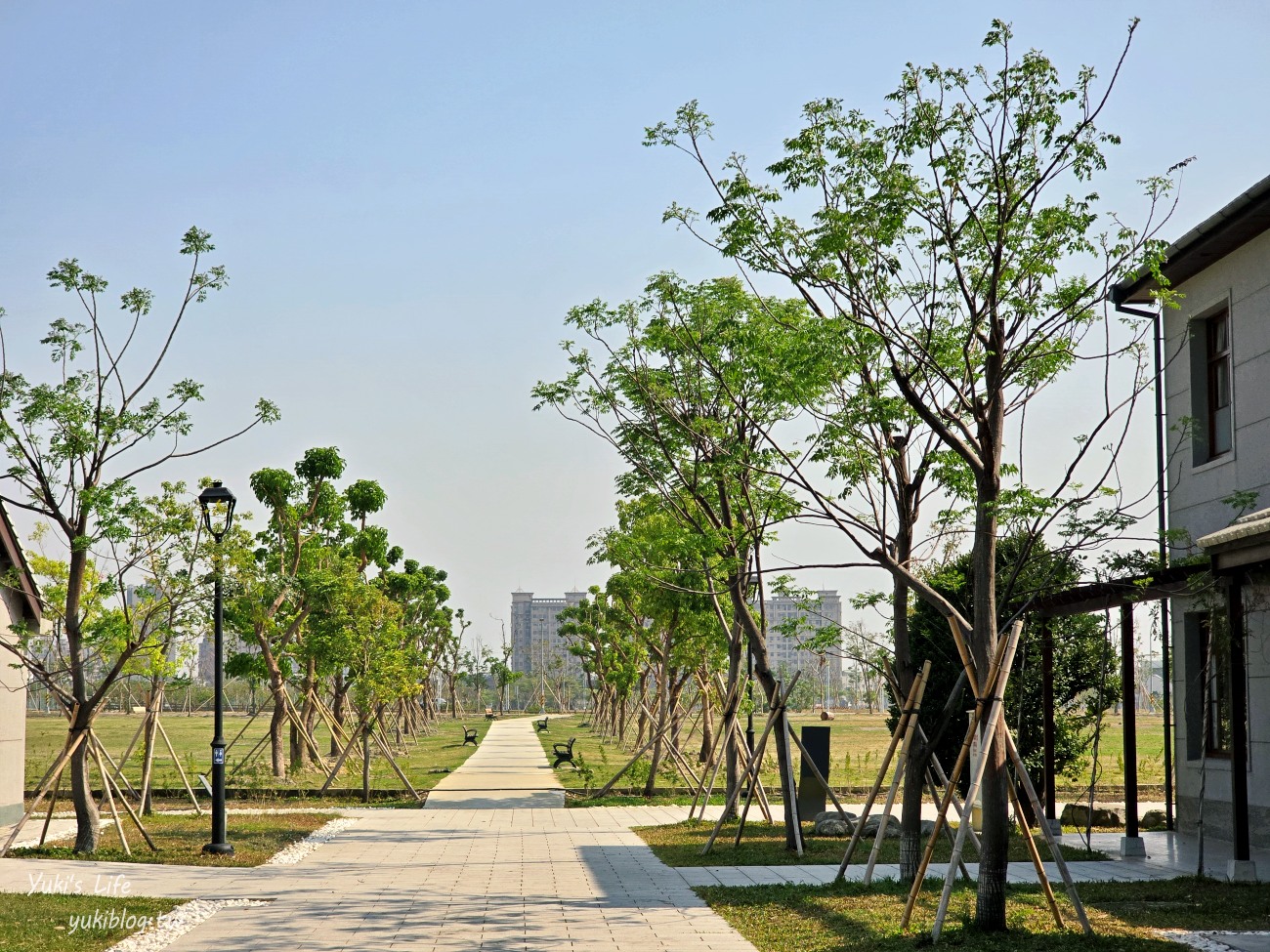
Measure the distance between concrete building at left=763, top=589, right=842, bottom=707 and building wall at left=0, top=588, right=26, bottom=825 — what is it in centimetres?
1045

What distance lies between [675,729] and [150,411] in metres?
13.8

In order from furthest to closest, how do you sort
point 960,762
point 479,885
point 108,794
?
point 108,794, point 479,885, point 960,762

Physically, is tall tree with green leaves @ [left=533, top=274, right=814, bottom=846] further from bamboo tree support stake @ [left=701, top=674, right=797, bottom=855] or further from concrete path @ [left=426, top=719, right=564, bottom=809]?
concrete path @ [left=426, top=719, right=564, bottom=809]

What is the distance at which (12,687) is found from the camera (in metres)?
16.3

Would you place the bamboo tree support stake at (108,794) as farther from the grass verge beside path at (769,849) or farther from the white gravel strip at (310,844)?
the grass verge beside path at (769,849)

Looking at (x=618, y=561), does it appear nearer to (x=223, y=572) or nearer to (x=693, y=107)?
(x=223, y=572)

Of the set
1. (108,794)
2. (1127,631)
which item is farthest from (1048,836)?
(108,794)

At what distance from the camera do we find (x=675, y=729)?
24016mm

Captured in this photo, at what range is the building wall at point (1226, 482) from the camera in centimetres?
1265

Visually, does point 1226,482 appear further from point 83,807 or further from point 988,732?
point 83,807

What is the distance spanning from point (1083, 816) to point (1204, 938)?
799 cm

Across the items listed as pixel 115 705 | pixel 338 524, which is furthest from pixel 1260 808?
pixel 115 705

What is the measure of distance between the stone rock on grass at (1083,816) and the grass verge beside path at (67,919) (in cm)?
1137

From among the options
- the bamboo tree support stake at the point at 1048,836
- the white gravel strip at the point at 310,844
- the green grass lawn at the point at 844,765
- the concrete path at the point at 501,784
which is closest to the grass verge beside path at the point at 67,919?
the white gravel strip at the point at 310,844
